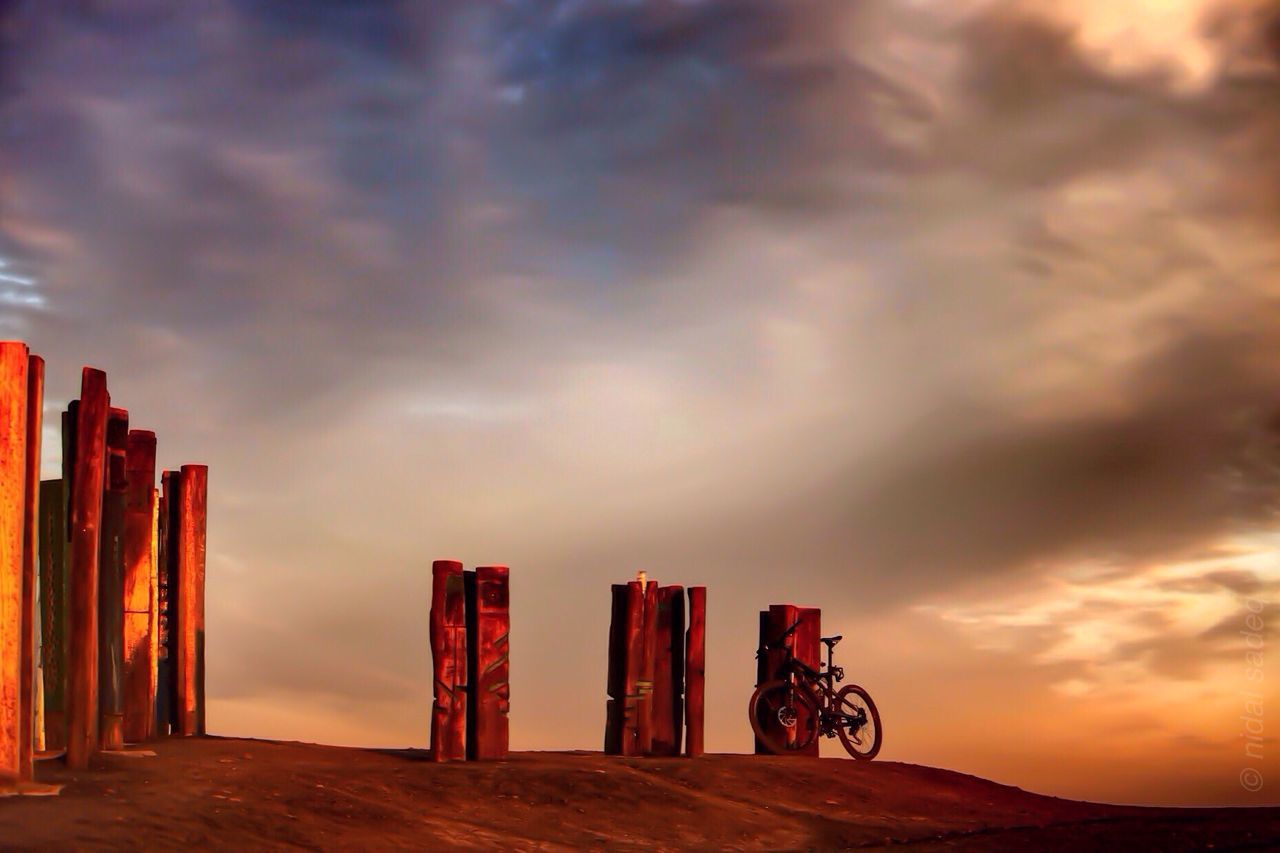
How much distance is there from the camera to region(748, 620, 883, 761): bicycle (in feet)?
64.6

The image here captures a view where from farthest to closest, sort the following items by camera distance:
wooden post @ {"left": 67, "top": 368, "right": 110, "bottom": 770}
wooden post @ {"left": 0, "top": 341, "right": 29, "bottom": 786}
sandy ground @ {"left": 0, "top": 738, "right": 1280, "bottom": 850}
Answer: wooden post @ {"left": 67, "top": 368, "right": 110, "bottom": 770}
wooden post @ {"left": 0, "top": 341, "right": 29, "bottom": 786}
sandy ground @ {"left": 0, "top": 738, "right": 1280, "bottom": 850}

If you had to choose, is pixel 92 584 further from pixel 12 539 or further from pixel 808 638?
pixel 808 638

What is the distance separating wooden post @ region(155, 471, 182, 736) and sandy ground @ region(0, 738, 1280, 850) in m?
1.02

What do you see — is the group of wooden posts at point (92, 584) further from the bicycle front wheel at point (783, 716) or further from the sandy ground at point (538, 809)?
the bicycle front wheel at point (783, 716)

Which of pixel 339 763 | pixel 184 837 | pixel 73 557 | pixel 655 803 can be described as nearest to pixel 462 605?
pixel 339 763

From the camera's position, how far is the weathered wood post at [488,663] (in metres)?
16.9

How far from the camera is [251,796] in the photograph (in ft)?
43.1

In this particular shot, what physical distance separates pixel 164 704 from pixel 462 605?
402 cm

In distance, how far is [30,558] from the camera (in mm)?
13742

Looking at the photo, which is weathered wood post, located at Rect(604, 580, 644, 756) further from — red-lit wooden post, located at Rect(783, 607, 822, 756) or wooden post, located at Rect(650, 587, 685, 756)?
red-lit wooden post, located at Rect(783, 607, 822, 756)

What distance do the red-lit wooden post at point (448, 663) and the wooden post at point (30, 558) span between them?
4.63 metres

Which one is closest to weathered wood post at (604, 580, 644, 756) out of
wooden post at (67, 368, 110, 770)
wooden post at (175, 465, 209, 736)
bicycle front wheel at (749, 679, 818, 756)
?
bicycle front wheel at (749, 679, 818, 756)

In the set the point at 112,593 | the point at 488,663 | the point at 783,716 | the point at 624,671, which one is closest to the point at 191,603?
the point at 112,593

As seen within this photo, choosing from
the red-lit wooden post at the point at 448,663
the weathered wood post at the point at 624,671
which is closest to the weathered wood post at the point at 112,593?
the red-lit wooden post at the point at 448,663
